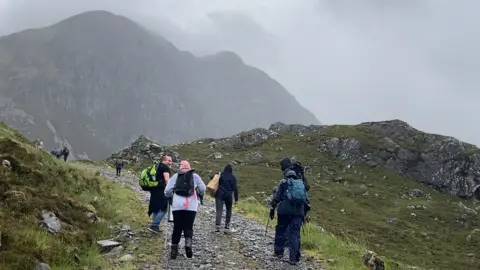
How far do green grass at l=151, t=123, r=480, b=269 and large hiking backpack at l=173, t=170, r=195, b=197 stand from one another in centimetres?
590

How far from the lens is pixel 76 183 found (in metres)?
21.4

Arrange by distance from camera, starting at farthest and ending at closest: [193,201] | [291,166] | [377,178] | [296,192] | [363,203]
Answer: [377,178], [363,203], [291,166], [296,192], [193,201]

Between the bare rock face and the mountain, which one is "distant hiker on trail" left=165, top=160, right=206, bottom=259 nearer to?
the mountain

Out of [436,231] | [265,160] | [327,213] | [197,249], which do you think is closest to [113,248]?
[197,249]

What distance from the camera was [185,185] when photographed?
14930mm

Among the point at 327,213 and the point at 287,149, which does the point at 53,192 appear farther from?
the point at 287,149

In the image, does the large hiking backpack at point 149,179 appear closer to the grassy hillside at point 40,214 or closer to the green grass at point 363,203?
the grassy hillside at point 40,214

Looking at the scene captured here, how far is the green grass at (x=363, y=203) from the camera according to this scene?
4628 cm

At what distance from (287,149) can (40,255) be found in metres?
91.6

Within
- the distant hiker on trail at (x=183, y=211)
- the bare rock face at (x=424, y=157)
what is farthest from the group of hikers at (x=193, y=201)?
the bare rock face at (x=424, y=157)

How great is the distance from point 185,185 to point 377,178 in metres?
77.4

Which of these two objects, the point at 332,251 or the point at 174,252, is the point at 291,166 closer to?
the point at 332,251

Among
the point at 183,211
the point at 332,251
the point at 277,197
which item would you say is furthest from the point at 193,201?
the point at 332,251

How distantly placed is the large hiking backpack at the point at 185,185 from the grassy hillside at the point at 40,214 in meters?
3.00
